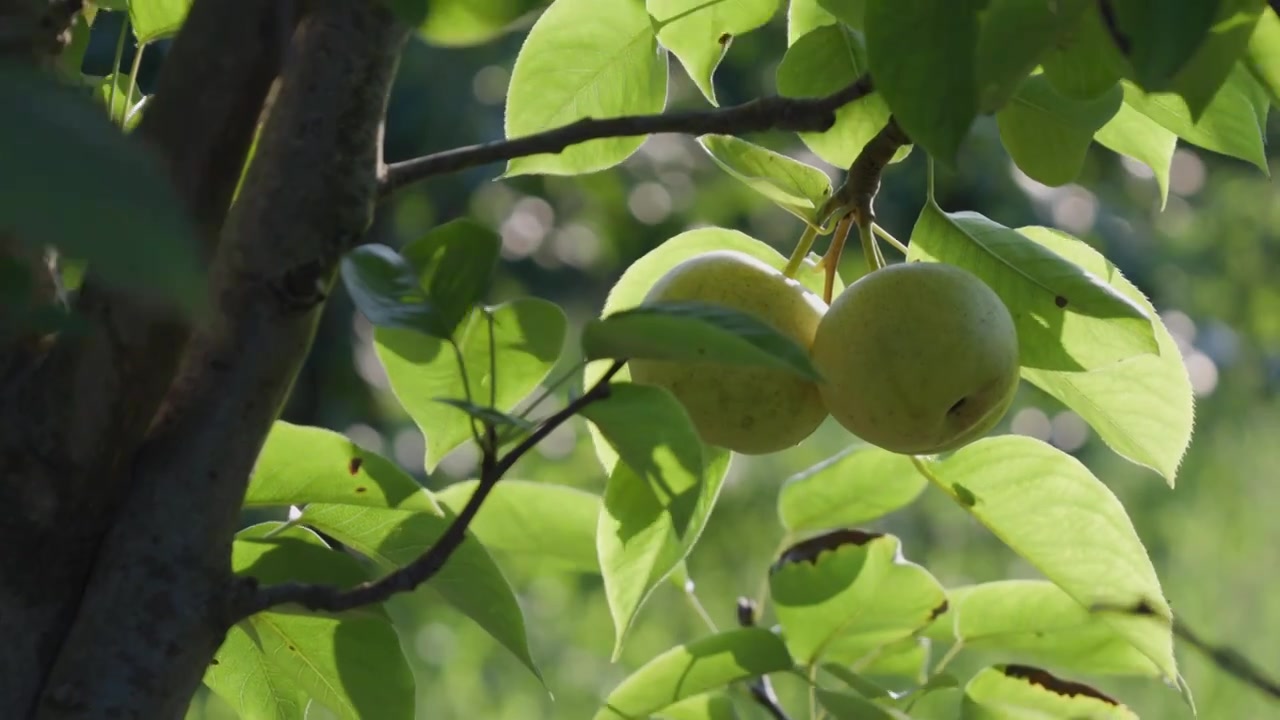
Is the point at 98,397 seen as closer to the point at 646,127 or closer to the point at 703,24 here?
the point at 646,127

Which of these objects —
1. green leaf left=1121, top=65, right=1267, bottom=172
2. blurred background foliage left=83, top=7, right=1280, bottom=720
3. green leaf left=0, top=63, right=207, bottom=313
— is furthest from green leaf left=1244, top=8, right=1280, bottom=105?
blurred background foliage left=83, top=7, right=1280, bottom=720

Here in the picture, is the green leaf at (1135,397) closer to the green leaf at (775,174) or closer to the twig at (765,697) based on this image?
the green leaf at (775,174)

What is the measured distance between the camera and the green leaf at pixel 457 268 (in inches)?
18.4

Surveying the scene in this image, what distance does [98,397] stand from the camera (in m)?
0.48

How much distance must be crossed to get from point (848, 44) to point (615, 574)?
281 millimetres

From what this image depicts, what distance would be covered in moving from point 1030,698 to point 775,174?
0.29 metres

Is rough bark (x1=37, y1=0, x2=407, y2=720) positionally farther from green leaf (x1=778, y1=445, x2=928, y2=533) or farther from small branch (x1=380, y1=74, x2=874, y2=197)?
green leaf (x1=778, y1=445, x2=928, y2=533)

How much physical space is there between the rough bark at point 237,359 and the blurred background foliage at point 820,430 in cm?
140

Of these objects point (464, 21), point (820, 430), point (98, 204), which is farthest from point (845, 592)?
point (820, 430)

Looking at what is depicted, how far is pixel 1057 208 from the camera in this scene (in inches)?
169

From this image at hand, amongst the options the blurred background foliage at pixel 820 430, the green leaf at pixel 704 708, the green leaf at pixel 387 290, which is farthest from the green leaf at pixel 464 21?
the blurred background foliage at pixel 820 430

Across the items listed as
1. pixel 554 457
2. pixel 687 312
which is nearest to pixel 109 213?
pixel 687 312

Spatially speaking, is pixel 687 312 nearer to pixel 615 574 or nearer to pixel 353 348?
pixel 615 574

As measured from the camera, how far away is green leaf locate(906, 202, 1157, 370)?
22.4 inches
